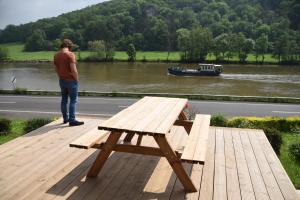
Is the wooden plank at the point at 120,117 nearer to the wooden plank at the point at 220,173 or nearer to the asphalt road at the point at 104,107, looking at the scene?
the wooden plank at the point at 220,173

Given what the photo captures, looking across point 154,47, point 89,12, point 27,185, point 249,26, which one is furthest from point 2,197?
point 89,12

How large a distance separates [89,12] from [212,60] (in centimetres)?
6559

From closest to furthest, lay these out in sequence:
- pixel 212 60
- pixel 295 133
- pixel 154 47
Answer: pixel 295 133
pixel 212 60
pixel 154 47

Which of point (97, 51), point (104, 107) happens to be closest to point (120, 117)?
point (104, 107)

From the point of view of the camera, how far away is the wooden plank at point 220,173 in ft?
15.1

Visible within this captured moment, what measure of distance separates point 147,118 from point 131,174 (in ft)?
2.81

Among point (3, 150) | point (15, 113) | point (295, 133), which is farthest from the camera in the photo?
point (15, 113)

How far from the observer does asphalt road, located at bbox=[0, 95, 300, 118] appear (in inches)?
670

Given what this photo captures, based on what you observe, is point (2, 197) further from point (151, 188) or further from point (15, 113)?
point (15, 113)

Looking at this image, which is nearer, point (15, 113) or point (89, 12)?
point (15, 113)

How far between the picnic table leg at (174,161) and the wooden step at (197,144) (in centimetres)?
14

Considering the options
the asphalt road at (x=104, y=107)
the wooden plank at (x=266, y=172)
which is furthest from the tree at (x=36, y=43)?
the wooden plank at (x=266, y=172)

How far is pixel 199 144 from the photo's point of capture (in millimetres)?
4906

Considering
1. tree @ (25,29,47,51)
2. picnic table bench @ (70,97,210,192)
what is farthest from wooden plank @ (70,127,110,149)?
tree @ (25,29,47,51)
